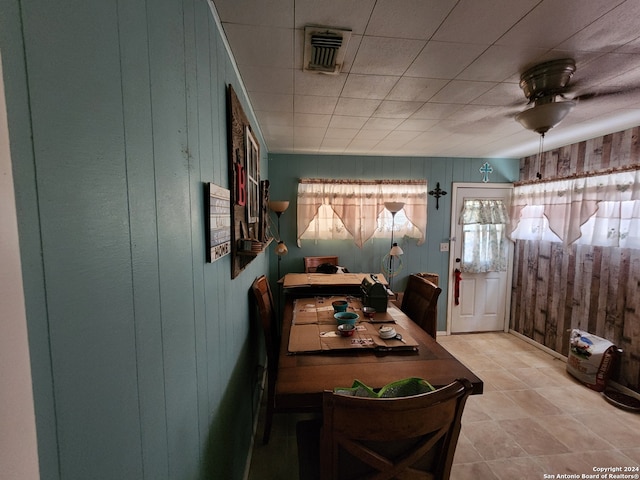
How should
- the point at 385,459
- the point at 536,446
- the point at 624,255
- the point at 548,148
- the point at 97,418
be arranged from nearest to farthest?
the point at 97,418 < the point at 385,459 < the point at 536,446 < the point at 624,255 < the point at 548,148

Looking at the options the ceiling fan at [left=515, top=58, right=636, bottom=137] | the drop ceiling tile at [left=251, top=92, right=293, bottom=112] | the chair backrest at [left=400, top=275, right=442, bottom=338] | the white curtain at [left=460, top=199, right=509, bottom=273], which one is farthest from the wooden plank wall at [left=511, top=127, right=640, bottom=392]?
the drop ceiling tile at [left=251, top=92, right=293, bottom=112]

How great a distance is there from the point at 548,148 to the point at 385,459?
12.6 ft

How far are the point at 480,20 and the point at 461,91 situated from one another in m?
0.67

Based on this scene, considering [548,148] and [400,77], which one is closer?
[400,77]

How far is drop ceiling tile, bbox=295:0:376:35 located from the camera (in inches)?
41.2

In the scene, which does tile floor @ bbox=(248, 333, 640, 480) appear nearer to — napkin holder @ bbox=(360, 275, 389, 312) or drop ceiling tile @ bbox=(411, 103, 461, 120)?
napkin holder @ bbox=(360, 275, 389, 312)

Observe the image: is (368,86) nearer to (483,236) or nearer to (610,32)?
(610,32)

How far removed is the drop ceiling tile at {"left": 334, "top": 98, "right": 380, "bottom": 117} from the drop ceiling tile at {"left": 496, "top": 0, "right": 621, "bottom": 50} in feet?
2.67

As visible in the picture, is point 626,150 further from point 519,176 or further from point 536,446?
point 536,446

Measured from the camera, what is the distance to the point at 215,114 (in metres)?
1.10

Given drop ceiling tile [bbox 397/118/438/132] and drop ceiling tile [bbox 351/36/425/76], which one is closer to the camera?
drop ceiling tile [bbox 351/36/425/76]

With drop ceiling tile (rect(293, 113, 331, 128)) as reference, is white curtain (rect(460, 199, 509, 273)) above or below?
below

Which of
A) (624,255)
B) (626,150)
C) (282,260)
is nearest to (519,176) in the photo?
(626,150)

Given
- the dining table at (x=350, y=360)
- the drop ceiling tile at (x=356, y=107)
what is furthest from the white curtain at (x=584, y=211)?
the drop ceiling tile at (x=356, y=107)
